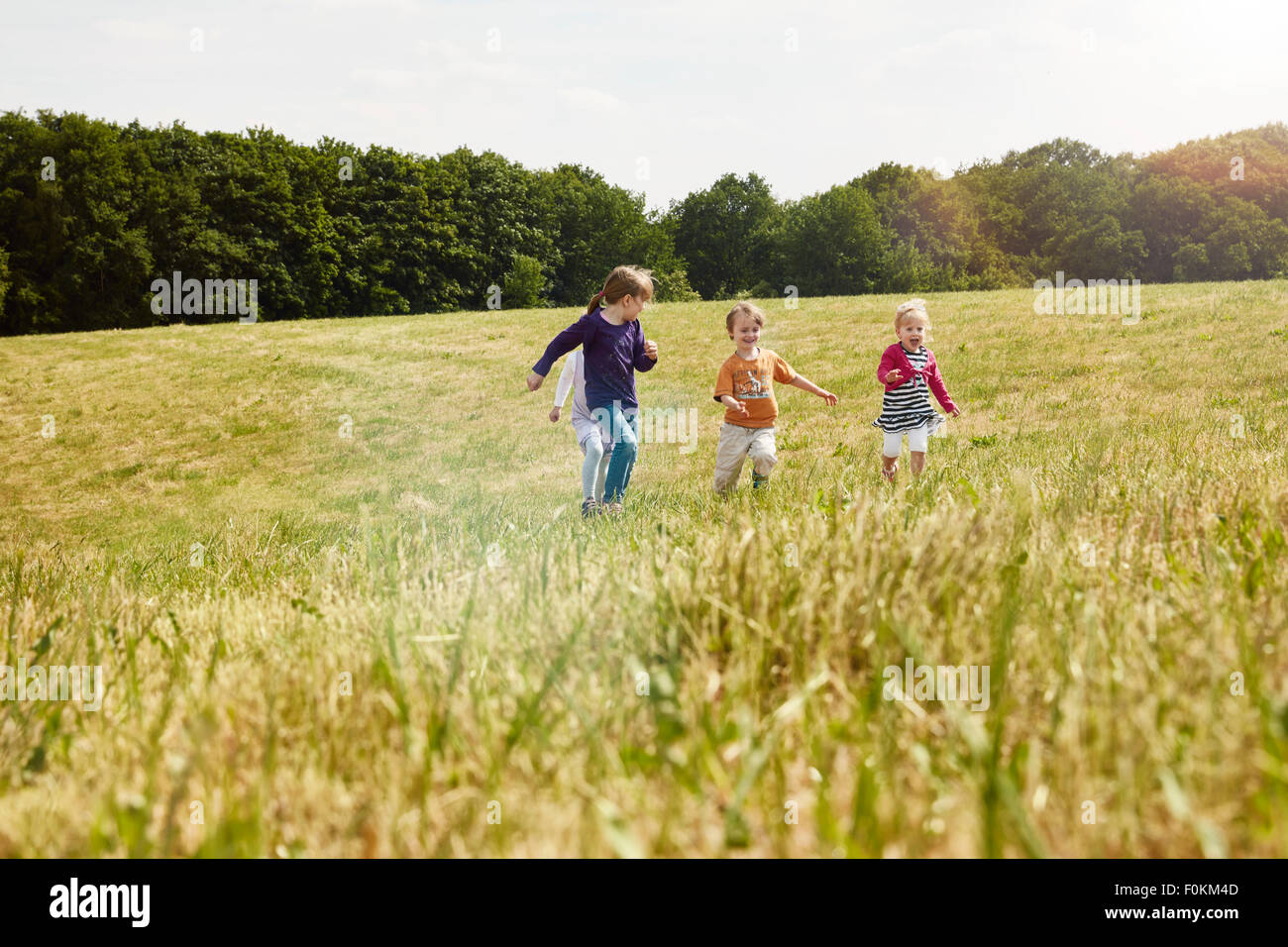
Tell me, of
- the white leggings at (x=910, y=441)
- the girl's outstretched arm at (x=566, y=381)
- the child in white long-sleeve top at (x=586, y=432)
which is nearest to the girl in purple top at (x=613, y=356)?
the child in white long-sleeve top at (x=586, y=432)

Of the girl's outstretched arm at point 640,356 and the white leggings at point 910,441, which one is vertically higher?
the girl's outstretched arm at point 640,356

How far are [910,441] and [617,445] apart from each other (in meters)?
3.12

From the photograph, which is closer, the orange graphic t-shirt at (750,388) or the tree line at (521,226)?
the orange graphic t-shirt at (750,388)

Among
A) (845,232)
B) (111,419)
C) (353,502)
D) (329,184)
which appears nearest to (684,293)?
(845,232)

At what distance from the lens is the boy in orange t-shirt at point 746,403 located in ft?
27.2

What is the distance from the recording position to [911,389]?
902 cm

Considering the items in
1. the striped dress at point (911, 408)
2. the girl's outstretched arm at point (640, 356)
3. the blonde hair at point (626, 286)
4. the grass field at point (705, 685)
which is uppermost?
the blonde hair at point (626, 286)

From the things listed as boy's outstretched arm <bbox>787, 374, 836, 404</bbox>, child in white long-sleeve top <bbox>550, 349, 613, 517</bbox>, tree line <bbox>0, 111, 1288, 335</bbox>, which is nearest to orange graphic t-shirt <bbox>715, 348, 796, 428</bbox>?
boy's outstretched arm <bbox>787, 374, 836, 404</bbox>

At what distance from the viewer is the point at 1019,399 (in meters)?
16.7

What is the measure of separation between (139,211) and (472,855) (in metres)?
62.4

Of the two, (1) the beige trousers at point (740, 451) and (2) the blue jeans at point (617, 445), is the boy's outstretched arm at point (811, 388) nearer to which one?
(1) the beige trousers at point (740, 451)

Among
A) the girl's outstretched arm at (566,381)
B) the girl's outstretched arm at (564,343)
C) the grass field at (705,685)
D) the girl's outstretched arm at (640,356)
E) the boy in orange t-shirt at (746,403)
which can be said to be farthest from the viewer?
the girl's outstretched arm at (566,381)

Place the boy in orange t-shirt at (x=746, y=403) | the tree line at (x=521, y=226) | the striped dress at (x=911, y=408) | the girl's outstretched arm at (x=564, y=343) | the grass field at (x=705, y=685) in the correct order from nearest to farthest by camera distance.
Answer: the grass field at (x=705, y=685) < the boy in orange t-shirt at (x=746, y=403) < the girl's outstretched arm at (x=564, y=343) < the striped dress at (x=911, y=408) < the tree line at (x=521, y=226)
